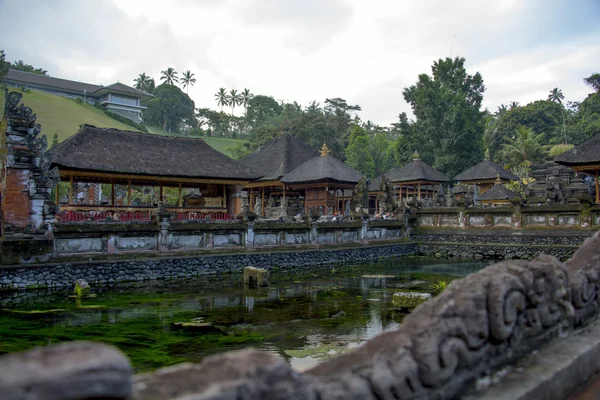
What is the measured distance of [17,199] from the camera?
13.1 m

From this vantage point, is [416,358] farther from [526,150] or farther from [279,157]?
[526,150]

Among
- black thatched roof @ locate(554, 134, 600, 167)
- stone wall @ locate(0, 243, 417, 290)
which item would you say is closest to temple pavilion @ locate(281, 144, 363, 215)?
stone wall @ locate(0, 243, 417, 290)

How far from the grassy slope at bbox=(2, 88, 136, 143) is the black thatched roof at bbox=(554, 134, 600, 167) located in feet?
170

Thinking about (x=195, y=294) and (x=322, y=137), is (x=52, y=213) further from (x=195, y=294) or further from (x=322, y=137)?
(x=322, y=137)

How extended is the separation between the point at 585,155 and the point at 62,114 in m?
61.4

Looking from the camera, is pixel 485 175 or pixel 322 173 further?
pixel 485 175

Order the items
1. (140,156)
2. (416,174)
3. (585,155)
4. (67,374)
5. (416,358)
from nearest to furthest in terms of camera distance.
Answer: (67,374) < (416,358) < (585,155) < (140,156) < (416,174)

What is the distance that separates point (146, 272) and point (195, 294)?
9.00ft

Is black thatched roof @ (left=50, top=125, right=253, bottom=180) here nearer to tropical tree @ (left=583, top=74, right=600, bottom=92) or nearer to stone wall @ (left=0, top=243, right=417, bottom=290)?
stone wall @ (left=0, top=243, right=417, bottom=290)

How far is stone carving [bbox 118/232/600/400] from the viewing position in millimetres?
1889

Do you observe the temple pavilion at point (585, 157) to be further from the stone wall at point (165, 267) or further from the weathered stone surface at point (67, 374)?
the weathered stone surface at point (67, 374)

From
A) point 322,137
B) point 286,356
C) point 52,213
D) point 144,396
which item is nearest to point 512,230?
point 286,356


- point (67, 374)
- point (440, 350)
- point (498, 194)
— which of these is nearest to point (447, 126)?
point (498, 194)

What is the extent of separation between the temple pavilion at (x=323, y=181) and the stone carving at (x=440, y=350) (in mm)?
26619
